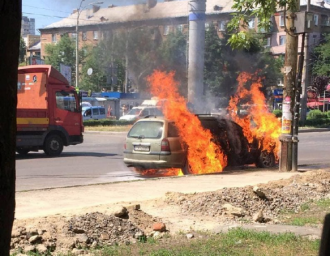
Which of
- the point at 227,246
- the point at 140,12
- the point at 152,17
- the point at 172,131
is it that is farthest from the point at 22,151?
the point at 227,246

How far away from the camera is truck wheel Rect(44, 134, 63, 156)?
66.5ft

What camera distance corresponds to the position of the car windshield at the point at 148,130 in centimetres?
1408

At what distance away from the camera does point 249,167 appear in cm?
1627

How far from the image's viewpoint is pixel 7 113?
2814 mm

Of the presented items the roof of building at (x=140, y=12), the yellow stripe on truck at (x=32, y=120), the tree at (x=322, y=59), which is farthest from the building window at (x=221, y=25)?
the tree at (x=322, y=59)

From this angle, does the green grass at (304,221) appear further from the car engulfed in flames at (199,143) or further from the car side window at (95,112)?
the car side window at (95,112)

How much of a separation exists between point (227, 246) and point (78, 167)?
10.7m

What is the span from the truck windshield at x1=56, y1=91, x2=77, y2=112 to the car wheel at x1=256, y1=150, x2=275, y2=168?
27.2 ft

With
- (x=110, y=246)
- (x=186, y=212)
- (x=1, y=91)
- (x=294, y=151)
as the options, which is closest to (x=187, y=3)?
(x=294, y=151)

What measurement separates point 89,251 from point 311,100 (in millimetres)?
67268

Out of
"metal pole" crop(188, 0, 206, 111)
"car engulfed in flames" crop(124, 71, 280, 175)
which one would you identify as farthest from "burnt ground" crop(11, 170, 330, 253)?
"metal pole" crop(188, 0, 206, 111)

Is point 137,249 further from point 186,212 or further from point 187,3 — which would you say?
point 187,3

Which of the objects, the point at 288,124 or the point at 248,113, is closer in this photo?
the point at 288,124

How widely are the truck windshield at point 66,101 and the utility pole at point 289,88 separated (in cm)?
959
